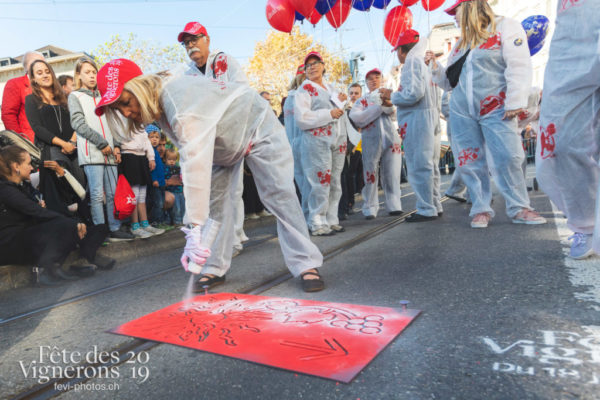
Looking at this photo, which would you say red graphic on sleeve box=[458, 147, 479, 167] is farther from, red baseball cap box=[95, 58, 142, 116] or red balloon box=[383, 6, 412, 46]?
red balloon box=[383, 6, 412, 46]

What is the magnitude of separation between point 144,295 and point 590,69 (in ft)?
9.33

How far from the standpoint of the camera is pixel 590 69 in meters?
2.21

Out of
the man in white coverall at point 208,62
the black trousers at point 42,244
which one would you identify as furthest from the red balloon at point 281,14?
the black trousers at point 42,244

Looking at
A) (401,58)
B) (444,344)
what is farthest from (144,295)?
(401,58)

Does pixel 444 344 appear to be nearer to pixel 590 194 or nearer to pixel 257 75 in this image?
pixel 590 194

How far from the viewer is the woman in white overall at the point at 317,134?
4797mm

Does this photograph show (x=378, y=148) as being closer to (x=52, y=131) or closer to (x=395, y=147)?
(x=395, y=147)

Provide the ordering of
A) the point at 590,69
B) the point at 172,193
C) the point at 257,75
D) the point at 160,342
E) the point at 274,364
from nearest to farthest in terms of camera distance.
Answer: the point at 274,364, the point at 160,342, the point at 590,69, the point at 172,193, the point at 257,75

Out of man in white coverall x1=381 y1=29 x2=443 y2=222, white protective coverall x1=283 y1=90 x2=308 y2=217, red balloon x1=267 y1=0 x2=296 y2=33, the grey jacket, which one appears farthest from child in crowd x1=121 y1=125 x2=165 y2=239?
red balloon x1=267 y1=0 x2=296 y2=33

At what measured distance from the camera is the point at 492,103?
4020 mm

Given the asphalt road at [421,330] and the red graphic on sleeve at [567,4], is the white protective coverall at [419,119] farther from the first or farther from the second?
the red graphic on sleeve at [567,4]

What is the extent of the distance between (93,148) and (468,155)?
148 inches

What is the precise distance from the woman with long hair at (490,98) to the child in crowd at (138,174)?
11.3ft

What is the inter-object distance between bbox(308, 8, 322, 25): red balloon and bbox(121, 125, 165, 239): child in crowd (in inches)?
195
